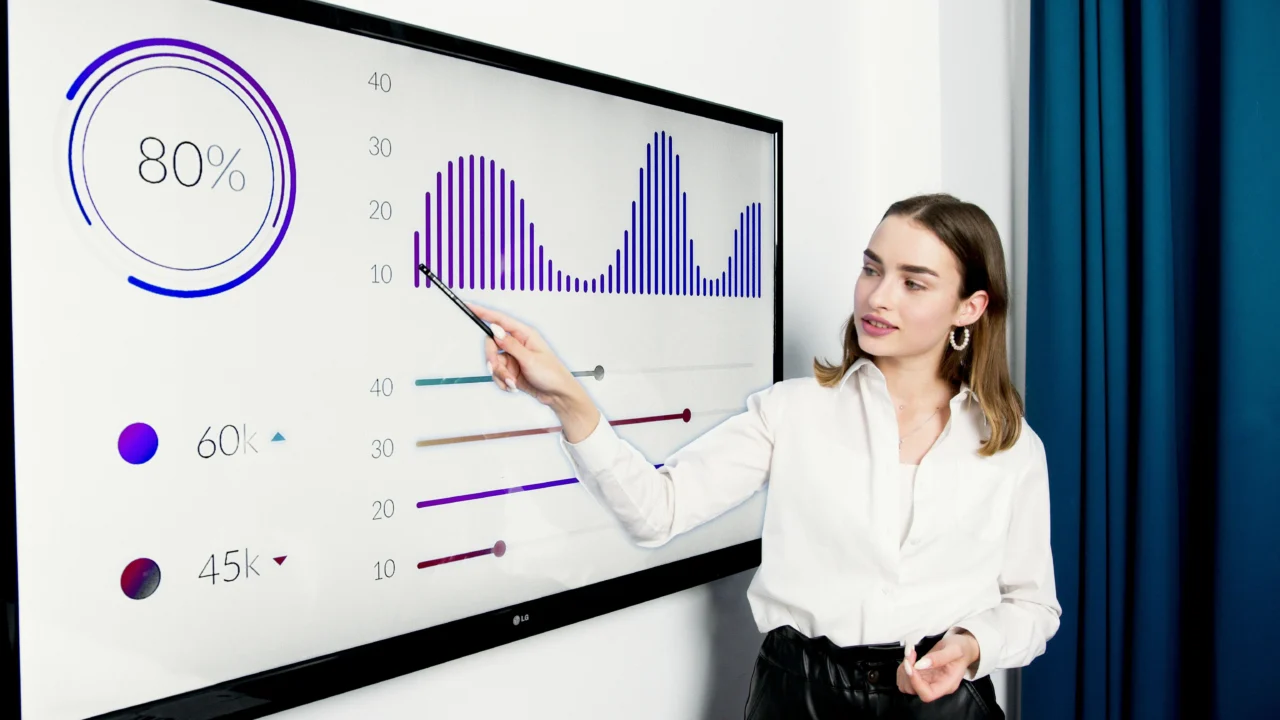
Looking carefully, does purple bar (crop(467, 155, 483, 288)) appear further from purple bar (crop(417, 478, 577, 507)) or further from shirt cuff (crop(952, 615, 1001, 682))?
shirt cuff (crop(952, 615, 1001, 682))

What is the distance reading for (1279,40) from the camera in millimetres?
1639

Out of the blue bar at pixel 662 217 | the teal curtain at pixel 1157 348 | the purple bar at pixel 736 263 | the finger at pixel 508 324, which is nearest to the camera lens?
the finger at pixel 508 324

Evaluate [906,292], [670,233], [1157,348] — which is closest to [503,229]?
[670,233]

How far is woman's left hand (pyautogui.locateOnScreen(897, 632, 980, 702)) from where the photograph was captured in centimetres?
113

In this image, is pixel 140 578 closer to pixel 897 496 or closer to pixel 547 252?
pixel 547 252

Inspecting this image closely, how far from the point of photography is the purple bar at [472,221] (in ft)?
3.76

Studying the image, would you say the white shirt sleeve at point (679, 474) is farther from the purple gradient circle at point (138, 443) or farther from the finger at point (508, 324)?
the purple gradient circle at point (138, 443)

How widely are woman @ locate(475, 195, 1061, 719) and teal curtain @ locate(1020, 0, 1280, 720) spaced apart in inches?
Answer: 21.2

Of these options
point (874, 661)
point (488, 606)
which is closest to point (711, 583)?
point (874, 661)

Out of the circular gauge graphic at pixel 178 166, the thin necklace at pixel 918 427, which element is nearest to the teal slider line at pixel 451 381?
the circular gauge graphic at pixel 178 166

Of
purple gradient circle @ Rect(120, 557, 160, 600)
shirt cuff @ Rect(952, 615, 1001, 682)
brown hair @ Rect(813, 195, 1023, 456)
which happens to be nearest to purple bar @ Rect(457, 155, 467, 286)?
purple gradient circle @ Rect(120, 557, 160, 600)

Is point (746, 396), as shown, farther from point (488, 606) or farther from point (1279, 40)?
point (1279, 40)

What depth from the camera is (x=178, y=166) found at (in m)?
0.90

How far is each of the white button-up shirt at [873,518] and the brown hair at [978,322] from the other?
28 mm
